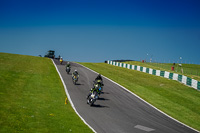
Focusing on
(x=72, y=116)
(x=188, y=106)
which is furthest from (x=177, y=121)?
(x=72, y=116)

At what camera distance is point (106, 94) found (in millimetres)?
21562

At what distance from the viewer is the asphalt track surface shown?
1266 centimetres

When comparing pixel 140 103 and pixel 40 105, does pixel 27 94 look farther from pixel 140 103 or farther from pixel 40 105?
pixel 140 103

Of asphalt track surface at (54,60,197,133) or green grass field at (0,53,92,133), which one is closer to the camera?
green grass field at (0,53,92,133)

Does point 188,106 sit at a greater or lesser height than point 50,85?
lesser

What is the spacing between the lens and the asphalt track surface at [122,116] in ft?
41.5

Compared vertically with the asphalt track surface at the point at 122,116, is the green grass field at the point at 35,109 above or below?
above

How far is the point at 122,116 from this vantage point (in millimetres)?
14867

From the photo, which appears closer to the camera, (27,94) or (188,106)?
(27,94)

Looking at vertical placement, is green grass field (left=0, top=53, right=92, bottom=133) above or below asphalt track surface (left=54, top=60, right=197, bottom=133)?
above

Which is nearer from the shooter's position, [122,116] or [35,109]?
[35,109]

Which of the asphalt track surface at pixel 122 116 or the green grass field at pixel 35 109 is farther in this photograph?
the asphalt track surface at pixel 122 116

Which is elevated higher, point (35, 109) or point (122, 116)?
point (35, 109)

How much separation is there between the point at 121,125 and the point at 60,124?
3641mm
